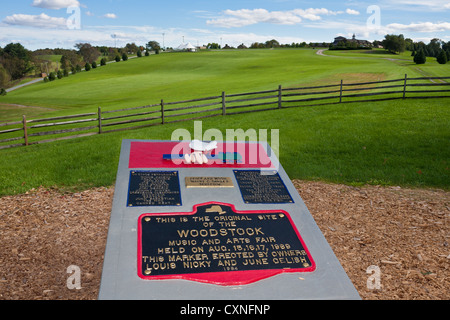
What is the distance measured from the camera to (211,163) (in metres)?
6.74

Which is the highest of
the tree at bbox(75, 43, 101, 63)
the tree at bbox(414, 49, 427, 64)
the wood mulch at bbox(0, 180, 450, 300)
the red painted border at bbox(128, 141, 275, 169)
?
the tree at bbox(75, 43, 101, 63)

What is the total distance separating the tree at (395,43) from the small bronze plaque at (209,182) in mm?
89874

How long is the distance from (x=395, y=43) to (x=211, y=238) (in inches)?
3603

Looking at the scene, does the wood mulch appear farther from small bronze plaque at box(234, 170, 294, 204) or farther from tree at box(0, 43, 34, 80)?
tree at box(0, 43, 34, 80)

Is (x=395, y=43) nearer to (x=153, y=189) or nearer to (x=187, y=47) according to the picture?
→ (x=187, y=47)

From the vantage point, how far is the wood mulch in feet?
20.3

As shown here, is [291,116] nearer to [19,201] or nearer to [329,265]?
[19,201]

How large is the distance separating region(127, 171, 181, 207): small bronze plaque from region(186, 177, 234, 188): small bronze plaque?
201mm

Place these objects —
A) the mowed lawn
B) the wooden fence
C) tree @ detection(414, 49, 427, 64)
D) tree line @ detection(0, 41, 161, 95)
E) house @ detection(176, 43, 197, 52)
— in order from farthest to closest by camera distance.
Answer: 1. house @ detection(176, 43, 197, 52)
2. tree line @ detection(0, 41, 161, 95)
3. tree @ detection(414, 49, 427, 64)
4. the mowed lawn
5. the wooden fence

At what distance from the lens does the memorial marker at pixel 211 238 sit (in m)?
4.39

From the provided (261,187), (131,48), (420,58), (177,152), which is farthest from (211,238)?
(131,48)

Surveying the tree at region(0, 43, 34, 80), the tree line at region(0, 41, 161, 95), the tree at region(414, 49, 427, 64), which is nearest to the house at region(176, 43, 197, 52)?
the tree line at region(0, 41, 161, 95)

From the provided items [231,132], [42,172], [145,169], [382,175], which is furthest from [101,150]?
[382,175]
